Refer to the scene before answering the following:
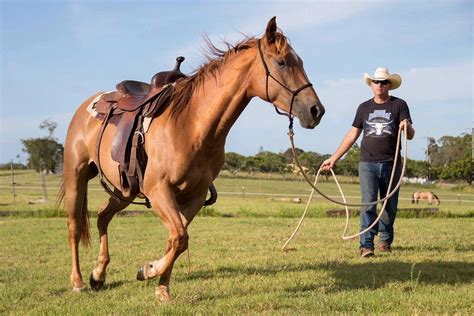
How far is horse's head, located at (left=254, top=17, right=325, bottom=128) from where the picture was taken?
421cm

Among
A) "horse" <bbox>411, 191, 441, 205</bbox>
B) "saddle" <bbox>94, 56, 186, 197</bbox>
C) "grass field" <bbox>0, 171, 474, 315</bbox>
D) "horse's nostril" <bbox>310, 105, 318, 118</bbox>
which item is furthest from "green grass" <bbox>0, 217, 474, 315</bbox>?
"horse" <bbox>411, 191, 441, 205</bbox>

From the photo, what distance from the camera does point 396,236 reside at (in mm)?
10000

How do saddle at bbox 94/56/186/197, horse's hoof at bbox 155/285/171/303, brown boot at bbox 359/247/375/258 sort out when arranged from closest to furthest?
horse's hoof at bbox 155/285/171/303 → saddle at bbox 94/56/186/197 → brown boot at bbox 359/247/375/258

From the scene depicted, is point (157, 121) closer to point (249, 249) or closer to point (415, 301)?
point (415, 301)

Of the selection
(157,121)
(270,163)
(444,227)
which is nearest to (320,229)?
(444,227)

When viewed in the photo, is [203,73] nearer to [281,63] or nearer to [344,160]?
[281,63]

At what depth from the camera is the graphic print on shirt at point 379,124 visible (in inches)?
295

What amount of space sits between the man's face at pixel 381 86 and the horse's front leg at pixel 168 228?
4.23m

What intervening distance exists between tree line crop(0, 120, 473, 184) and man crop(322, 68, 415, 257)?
5177 cm

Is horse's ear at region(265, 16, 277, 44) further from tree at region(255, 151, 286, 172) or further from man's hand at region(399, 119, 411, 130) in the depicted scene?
tree at region(255, 151, 286, 172)

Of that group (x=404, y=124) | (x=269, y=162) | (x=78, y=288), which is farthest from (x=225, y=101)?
(x=269, y=162)

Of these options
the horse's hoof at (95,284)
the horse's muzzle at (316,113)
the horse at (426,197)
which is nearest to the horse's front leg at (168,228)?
the horse's hoof at (95,284)

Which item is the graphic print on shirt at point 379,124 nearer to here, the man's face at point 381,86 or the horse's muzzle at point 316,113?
the man's face at point 381,86

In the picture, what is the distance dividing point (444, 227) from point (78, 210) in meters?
8.77
